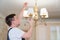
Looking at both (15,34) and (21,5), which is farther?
(21,5)

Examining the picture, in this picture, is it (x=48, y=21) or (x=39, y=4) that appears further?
(x=48, y=21)

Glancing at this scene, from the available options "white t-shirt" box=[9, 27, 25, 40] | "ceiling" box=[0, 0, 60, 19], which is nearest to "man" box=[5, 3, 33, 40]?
"white t-shirt" box=[9, 27, 25, 40]

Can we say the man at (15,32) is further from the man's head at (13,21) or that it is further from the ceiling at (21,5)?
the ceiling at (21,5)

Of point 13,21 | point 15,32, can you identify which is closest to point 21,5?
point 13,21

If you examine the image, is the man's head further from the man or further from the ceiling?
the ceiling

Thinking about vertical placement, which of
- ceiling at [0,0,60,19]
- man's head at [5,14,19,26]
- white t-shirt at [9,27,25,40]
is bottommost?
white t-shirt at [9,27,25,40]

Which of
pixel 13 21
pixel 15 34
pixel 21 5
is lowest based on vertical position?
pixel 15 34

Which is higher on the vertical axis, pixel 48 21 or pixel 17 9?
pixel 17 9

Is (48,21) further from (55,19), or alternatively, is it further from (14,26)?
(14,26)

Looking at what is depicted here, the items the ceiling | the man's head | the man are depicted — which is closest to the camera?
the man

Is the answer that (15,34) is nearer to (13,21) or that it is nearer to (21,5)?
(13,21)

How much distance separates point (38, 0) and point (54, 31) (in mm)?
2931

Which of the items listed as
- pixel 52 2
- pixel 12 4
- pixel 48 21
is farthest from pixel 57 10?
pixel 12 4

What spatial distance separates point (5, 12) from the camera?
4406mm
